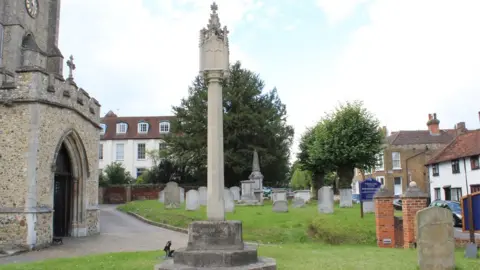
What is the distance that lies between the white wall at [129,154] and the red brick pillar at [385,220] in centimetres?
4275

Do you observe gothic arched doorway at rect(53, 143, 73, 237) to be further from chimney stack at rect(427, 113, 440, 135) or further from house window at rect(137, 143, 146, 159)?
Answer: chimney stack at rect(427, 113, 440, 135)

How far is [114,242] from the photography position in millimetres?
→ 16328

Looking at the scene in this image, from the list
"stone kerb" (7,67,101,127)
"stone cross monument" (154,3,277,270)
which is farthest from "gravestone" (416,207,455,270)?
"stone kerb" (7,67,101,127)

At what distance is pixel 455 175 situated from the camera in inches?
1371

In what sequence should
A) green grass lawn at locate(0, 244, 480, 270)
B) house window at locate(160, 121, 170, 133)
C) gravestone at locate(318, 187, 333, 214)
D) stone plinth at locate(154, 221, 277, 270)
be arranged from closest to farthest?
1. stone plinth at locate(154, 221, 277, 270)
2. green grass lawn at locate(0, 244, 480, 270)
3. gravestone at locate(318, 187, 333, 214)
4. house window at locate(160, 121, 170, 133)

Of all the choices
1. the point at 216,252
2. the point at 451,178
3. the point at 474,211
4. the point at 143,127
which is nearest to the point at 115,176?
the point at 143,127

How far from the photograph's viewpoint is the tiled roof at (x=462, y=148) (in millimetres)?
32694

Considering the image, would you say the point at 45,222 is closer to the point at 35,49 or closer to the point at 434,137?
the point at 35,49

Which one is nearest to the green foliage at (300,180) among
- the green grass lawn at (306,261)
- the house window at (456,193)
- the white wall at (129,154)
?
the white wall at (129,154)

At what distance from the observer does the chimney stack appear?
158 ft

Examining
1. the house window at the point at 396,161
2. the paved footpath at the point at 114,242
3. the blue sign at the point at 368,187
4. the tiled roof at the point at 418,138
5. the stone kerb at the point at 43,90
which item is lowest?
the paved footpath at the point at 114,242

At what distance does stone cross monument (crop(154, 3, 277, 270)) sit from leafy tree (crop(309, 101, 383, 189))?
24.6 metres

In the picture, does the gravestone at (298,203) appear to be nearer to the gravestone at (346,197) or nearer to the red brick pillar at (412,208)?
the gravestone at (346,197)

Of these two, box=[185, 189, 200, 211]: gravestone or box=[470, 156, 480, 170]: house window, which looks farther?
box=[470, 156, 480, 170]: house window
